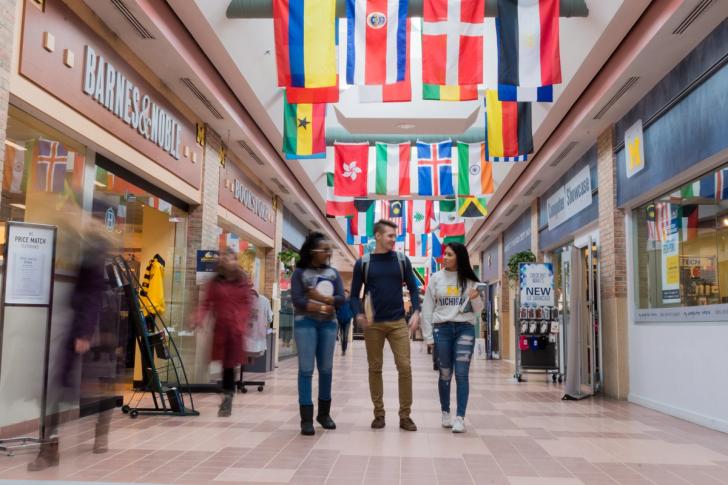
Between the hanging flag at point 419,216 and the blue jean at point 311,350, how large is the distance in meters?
12.2

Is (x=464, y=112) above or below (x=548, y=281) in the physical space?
above

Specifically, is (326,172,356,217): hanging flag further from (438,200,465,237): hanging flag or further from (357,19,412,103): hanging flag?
(357,19,412,103): hanging flag

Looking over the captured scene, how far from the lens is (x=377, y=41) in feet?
21.7

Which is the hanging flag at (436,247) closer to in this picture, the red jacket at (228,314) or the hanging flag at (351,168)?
the hanging flag at (351,168)

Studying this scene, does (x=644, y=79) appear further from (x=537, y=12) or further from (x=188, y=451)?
(x=188, y=451)

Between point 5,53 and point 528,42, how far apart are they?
4440 mm

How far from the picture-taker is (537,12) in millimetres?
6531

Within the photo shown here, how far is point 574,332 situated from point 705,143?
316cm

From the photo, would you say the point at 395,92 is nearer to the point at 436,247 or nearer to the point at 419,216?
the point at 419,216

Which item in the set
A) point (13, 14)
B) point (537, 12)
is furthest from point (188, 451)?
point (537, 12)

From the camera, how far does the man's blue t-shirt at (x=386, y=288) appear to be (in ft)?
17.8

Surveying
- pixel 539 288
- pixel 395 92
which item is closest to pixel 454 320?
pixel 395 92

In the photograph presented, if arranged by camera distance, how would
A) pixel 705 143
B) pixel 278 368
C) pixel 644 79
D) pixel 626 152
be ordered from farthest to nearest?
pixel 278 368 → pixel 626 152 → pixel 644 79 → pixel 705 143

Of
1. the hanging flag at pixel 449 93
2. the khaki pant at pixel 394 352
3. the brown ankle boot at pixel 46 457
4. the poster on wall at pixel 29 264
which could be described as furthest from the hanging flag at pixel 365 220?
the brown ankle boot at pixel 46 457
